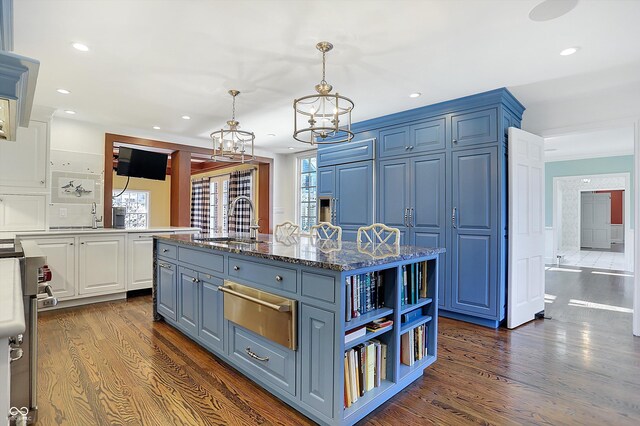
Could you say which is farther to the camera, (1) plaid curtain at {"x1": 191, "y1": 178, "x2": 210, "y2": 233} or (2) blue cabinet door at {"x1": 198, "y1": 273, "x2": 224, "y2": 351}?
(1) plaid curtain at {"x1": 191, "y1": 178, "x2": 210, "y2": 233}

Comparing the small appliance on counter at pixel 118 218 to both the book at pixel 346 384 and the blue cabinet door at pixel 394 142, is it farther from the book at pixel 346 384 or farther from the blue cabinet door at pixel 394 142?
the book at pixel 346 384

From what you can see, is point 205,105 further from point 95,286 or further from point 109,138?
point 95,286

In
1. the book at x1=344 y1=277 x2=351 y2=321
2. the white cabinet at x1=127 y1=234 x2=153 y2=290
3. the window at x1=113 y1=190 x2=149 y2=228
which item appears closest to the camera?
the book at x1=344 y1=277 x2=351 y2=321

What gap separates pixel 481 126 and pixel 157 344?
148 inches

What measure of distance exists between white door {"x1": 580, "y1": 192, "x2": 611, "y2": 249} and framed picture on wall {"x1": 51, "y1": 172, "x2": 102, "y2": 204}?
1400 centimetres

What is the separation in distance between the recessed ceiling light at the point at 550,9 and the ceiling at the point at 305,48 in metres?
0.05

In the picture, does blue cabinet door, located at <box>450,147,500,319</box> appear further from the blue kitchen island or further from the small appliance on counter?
the small appliance on counter

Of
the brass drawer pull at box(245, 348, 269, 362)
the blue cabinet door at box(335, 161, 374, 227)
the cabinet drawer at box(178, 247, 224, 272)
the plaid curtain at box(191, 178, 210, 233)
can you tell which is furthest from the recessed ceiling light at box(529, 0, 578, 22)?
the plaid curtain at box(191, 178, 210, 233)

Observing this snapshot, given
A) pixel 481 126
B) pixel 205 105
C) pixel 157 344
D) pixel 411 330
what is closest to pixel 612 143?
pixel 481 126

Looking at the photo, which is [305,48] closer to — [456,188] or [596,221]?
[456,188]

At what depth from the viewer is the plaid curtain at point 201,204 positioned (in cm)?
939

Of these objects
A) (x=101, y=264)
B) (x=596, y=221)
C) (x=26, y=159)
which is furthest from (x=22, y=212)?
(x=596, y=221)

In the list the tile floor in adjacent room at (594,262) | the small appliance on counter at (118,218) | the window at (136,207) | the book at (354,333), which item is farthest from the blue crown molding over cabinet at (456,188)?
the window at (136,207)

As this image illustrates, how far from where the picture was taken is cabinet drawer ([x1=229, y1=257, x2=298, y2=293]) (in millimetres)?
1853
